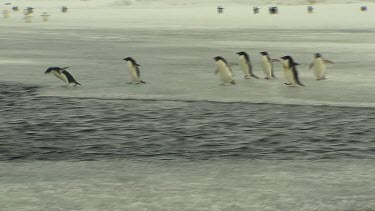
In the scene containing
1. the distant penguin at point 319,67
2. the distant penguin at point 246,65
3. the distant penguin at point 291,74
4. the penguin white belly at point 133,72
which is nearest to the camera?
the distant penguin at point 291,74

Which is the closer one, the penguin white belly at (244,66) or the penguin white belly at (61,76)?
the penguin white belly at (61,76)

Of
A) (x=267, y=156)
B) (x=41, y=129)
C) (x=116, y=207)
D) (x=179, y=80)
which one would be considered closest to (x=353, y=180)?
(x=267, y=156)

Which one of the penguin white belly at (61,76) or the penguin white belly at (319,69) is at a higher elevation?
the penguin white belly at (61,76)

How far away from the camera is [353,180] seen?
6.26 metres

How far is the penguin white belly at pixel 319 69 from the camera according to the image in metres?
13.3

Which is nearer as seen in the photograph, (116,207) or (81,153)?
(116,207)

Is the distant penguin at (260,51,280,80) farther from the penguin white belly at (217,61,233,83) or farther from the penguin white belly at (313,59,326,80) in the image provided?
the penguin white belly at (217,61,233,83)

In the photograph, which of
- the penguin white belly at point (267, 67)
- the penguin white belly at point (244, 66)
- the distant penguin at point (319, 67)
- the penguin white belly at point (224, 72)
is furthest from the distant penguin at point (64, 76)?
the distant penguin at point (319, 67)

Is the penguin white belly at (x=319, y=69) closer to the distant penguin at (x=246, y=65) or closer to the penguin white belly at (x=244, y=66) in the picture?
the distant penguin at (x=246, y=65)

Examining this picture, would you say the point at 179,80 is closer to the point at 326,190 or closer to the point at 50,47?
the point at 326,190

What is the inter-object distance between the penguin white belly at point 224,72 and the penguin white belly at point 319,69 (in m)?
1.43

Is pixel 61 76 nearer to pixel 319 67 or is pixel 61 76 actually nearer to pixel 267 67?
pixel 267 67

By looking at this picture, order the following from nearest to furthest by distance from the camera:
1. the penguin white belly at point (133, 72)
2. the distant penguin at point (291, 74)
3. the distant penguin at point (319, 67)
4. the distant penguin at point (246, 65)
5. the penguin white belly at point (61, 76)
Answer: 1. the distant penguin at point (291, 74)
2. the penguin white belly at point (61, 76)
3. the penguin white belly at point (133, 72)
4. the distant penguin at point (319, 67)
5. the distant penguin at point (246, 65)

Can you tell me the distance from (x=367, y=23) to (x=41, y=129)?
83.1ft
